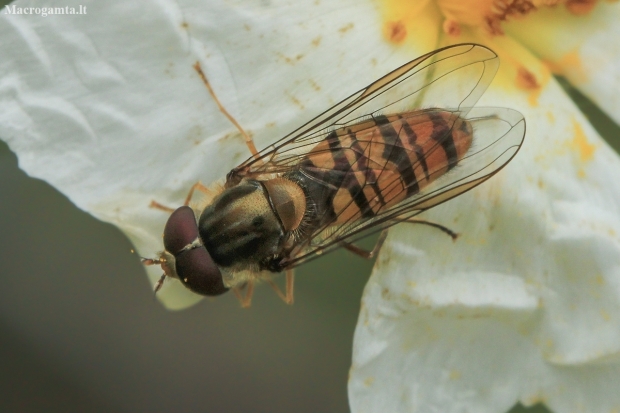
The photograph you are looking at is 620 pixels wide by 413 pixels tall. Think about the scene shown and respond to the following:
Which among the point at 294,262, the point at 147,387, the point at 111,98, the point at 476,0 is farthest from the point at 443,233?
the point at 147,387

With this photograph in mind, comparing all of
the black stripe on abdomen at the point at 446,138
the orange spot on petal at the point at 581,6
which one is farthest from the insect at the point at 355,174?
the orange spot on petal at the point at 581,6

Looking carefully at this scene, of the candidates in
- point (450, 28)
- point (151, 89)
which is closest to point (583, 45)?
point (450, 28)

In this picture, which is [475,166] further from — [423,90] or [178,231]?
[178,231]

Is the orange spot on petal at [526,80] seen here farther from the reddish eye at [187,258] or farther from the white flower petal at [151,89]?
the reddish eye at [187,258]

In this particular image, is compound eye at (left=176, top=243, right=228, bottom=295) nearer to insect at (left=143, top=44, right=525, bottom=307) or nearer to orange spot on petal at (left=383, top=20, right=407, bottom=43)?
insect at (left=143, top=44, right=525, bottom=307)

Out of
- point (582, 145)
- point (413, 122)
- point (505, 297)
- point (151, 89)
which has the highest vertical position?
point (151, 89)

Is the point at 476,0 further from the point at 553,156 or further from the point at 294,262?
the point at 294,262

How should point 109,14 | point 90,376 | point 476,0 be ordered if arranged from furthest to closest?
1. point 90,376
2. point 476,0
3. point 109,14
